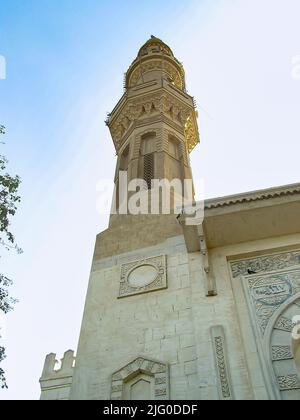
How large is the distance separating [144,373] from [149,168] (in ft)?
26.4

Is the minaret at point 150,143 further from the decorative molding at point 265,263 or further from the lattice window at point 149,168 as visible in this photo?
the decorative molding at point 265,263

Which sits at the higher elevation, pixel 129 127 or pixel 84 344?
pixel 129 127

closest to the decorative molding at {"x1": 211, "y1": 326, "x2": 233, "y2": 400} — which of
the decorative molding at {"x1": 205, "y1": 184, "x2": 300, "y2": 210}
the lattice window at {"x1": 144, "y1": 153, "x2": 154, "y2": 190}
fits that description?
the decorative molding at {"x1": 205, "y1": 184, "x2": 300, "y2": 210}

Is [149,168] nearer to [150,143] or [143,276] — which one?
[150,143]

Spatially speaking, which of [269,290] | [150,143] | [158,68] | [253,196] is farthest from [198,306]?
[158,68]

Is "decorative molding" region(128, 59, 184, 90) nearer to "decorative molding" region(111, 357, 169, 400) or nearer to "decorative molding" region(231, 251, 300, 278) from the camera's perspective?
"decorative molding" region(231, 251, 300, 278)

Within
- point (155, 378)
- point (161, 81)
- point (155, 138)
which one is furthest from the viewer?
point (161, 81)

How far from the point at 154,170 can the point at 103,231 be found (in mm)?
3483

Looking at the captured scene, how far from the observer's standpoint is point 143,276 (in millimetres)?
9555

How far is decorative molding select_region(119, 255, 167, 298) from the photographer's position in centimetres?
920

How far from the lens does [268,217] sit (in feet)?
30.2

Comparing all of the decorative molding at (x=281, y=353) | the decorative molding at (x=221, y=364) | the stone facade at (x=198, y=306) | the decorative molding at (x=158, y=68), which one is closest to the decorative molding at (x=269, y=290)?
the stone facade at (x=198, y=306)
